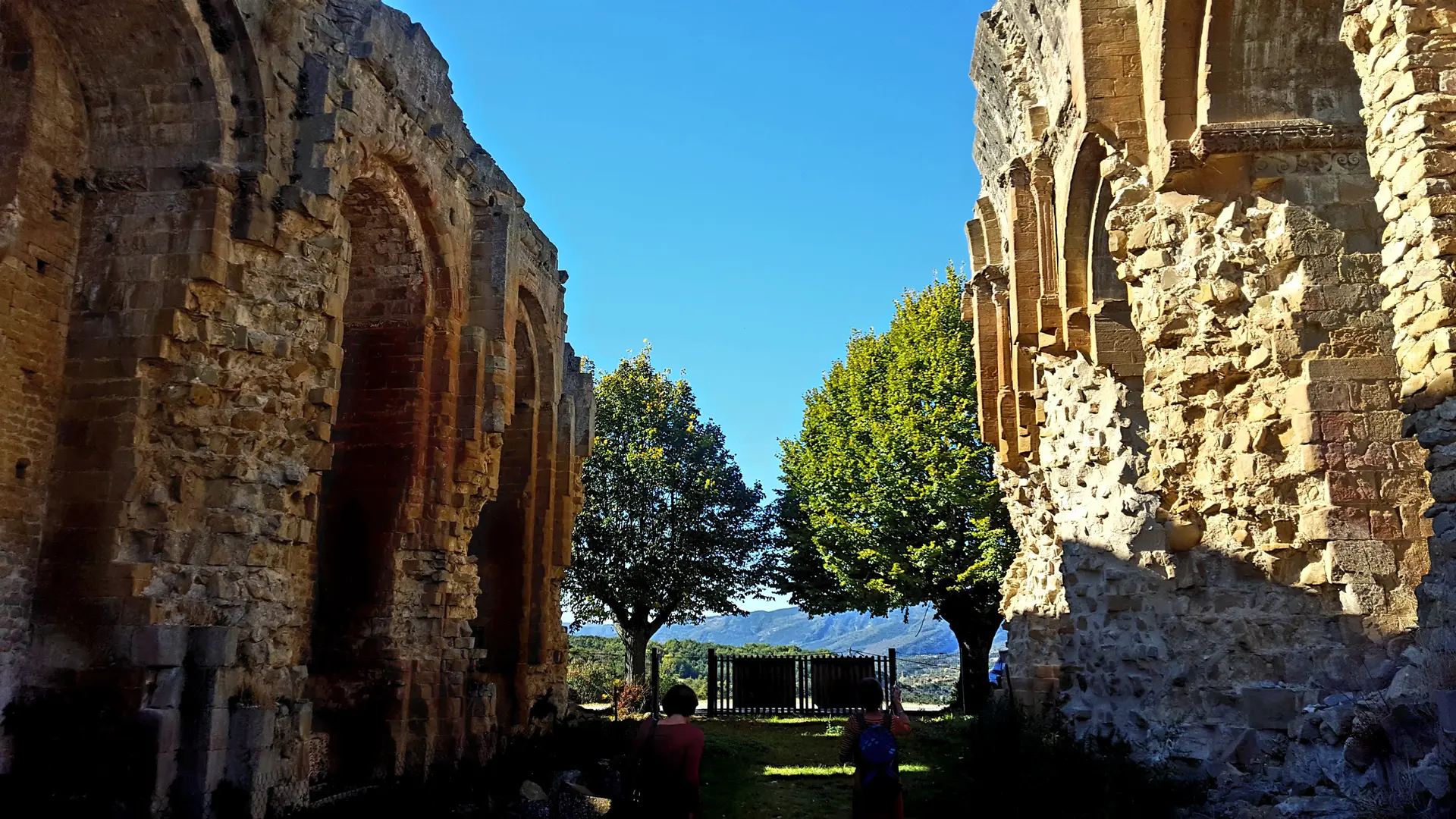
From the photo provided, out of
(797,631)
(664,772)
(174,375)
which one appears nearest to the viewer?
(664,772)

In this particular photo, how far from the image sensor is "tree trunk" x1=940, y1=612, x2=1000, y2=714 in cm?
2236

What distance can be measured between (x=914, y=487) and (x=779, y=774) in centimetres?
981

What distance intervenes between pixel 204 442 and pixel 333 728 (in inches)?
175

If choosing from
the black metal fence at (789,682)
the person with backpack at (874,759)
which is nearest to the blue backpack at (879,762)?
the person with backpack at (874,759)

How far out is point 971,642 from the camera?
2319 centimetres

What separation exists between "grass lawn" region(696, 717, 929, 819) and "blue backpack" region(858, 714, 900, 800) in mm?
4942

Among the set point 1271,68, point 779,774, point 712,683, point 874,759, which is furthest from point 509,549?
point 1271,68

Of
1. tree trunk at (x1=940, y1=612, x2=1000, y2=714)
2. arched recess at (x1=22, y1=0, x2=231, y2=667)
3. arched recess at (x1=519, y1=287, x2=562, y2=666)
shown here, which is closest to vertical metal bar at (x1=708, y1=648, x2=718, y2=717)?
tree trunk at (x1=940, y1=612, x2=1000, y2=714)

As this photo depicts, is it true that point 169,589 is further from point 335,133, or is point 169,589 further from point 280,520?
point 335,133

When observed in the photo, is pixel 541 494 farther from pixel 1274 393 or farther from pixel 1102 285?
pixel 1274 393

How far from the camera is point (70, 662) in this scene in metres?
7.33

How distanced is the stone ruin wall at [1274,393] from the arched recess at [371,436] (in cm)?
752

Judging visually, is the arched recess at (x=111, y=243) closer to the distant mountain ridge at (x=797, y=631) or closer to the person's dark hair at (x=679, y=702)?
the person's dark hair at (x=679, y=702)

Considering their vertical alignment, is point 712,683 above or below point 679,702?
below
